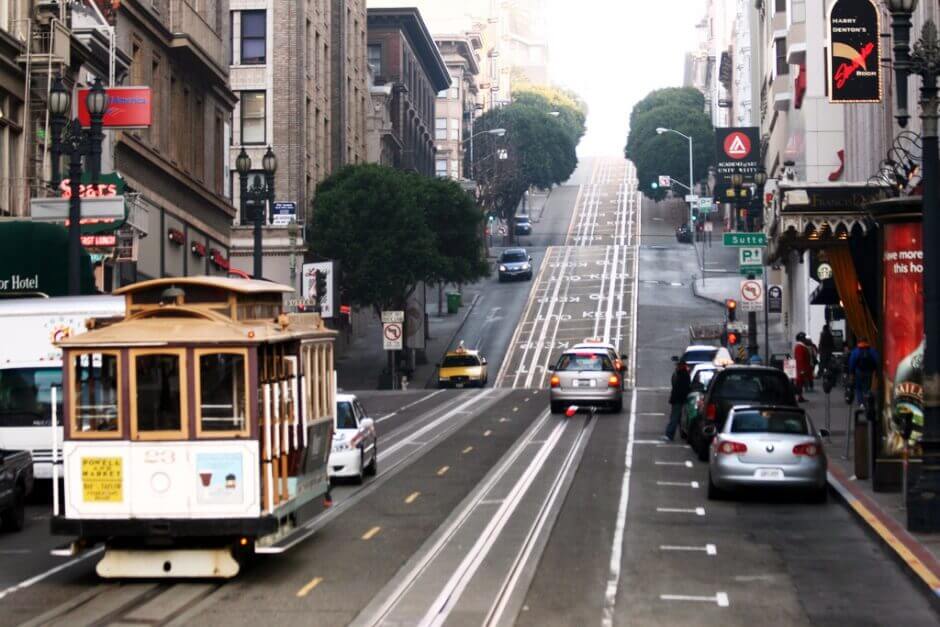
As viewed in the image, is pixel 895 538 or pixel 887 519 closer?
pixel 895 538

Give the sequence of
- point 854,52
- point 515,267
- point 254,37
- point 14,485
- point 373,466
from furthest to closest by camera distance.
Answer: point 515,267 → point 254,37 → point 854,52 → point 373,466 → point 14,485

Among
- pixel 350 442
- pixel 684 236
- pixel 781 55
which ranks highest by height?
pixel 781 55

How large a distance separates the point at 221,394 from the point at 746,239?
3121cm

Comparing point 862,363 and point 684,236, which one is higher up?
point 684,236

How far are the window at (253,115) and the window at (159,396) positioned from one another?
5662 centimetres

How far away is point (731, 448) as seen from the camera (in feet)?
73.3

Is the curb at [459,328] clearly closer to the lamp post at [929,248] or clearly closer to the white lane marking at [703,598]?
the lamp post at [929,248]

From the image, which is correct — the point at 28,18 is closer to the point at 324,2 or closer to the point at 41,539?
the point at 41,539

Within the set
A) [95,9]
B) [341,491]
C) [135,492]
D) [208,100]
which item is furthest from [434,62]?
[135,492]

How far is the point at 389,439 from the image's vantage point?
35.4 metres

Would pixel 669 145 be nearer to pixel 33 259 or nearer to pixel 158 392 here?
pixel 33 259

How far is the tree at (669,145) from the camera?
14062 cm

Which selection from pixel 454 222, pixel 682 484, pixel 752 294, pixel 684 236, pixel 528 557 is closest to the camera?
pixel 528 557

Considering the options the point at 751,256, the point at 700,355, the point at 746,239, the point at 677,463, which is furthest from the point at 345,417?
the point at 700,355
